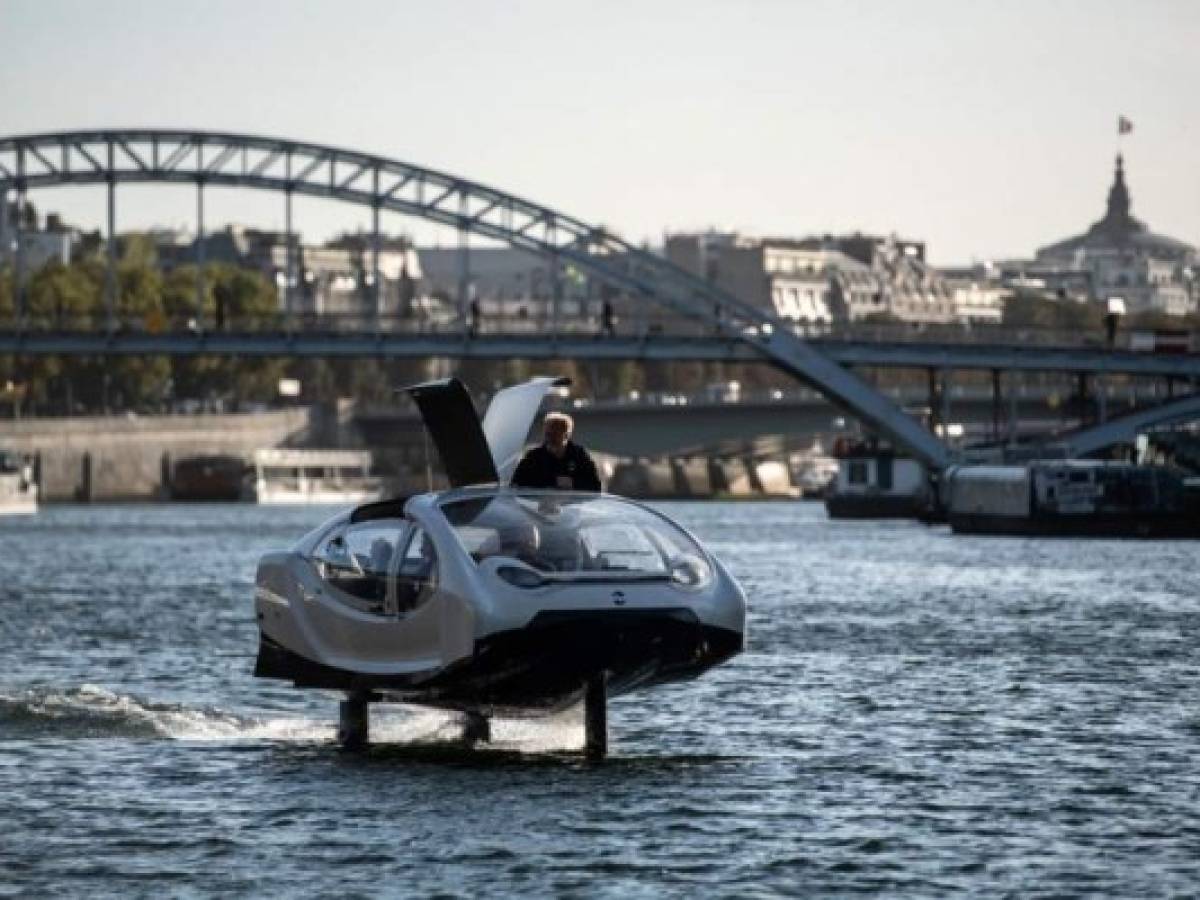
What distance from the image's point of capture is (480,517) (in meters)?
27.8

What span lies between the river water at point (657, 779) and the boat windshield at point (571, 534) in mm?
1425

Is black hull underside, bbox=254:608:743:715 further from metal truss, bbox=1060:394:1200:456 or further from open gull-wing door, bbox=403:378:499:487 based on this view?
metal truss, bbox=1060:394:1200:456

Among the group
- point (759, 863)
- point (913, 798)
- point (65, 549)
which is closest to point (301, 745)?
point (913, 798)

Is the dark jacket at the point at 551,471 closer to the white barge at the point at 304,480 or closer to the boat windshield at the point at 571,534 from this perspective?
the boat windshield at the point at 571,534

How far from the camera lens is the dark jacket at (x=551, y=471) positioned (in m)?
28.9

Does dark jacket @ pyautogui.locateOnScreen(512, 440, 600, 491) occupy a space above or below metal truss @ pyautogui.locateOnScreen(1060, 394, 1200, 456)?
below

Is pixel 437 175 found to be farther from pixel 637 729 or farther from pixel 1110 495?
pixel 637 729

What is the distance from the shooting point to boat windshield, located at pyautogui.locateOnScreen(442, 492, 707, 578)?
27469 millimetres

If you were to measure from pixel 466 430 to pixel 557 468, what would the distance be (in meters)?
0.76

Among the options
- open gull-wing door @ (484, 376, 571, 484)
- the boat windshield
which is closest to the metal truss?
open gull-wing door @ (484, 376, 571, 484)

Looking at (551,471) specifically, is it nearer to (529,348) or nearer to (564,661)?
(564,661)

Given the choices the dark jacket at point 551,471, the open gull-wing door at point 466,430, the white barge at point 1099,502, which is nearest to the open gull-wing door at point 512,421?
the open gull-wing door at point 466,430

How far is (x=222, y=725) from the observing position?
107 feet

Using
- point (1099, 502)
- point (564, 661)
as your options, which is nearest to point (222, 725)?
point (564, 661)
